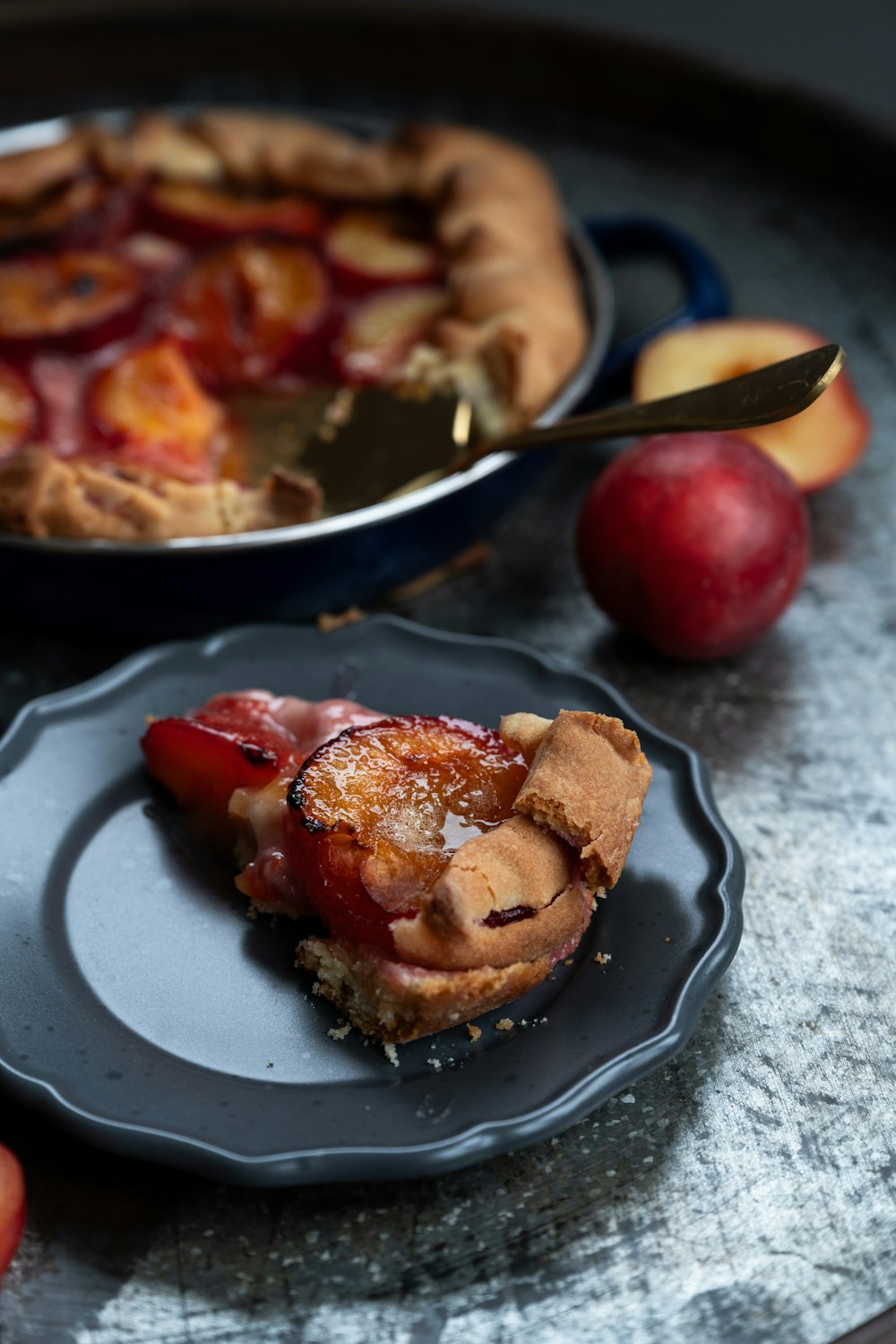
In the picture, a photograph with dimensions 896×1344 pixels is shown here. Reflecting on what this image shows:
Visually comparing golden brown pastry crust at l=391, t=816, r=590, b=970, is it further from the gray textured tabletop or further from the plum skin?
the plum skin

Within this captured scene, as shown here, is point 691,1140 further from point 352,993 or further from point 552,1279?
point 352,993

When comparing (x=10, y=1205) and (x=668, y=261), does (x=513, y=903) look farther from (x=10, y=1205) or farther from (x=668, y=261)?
(x=668, y=261)

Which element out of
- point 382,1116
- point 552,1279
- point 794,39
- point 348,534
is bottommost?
point 552,1279

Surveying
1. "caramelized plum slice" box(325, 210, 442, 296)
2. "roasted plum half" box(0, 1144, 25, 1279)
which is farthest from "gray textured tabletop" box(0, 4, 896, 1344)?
"caramelized plum slice" box(325, 210, 442, 296)

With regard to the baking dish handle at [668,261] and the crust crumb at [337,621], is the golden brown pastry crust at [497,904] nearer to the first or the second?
the crust crumb at [337,621]

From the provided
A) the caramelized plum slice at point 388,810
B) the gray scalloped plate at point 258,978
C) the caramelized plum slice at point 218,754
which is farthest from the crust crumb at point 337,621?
the caramelized plum slice at point 388,810

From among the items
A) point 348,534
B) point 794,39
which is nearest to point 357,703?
point 348,534

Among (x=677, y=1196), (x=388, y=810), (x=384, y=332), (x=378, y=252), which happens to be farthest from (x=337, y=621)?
(x=378, y=252)
